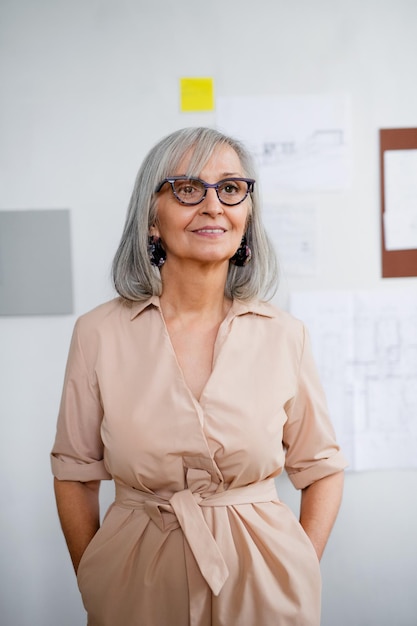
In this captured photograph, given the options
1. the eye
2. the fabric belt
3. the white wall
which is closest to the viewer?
the fabric belt

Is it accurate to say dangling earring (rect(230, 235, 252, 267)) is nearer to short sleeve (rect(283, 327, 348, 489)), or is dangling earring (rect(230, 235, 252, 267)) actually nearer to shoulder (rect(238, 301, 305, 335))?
shoulder (rect(238, 301, 305, 335))

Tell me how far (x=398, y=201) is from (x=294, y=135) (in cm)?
38

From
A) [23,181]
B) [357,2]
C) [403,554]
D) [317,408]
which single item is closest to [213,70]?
[357,2]

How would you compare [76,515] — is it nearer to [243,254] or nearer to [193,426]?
[193,426]

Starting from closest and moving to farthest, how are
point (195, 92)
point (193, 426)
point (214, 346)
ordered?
point (193, 426) → point (214, 346) → point (195, 92)

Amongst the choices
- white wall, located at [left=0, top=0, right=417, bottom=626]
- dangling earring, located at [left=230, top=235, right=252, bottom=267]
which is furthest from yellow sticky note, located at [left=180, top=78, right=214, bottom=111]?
dangling earring, located at [left=230, top=235, right=252, bottom=267]

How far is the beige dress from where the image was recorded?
1157 mm

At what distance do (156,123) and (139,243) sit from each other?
66 cm

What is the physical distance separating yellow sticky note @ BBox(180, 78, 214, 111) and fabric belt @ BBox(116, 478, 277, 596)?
44.0 inches

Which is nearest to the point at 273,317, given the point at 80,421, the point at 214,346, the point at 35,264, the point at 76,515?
the point at 214,346

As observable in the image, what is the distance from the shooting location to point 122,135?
1786 millimetres

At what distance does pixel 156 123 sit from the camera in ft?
5.85

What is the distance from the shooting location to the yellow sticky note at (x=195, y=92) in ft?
5.82

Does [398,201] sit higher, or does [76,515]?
[398,201]
